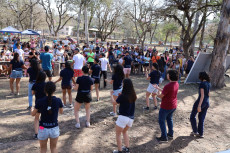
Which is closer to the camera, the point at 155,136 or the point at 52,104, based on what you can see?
the point at 52,104

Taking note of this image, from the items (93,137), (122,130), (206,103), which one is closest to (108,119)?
(93,137)

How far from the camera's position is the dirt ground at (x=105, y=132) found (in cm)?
425

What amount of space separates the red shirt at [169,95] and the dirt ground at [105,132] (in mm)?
1005

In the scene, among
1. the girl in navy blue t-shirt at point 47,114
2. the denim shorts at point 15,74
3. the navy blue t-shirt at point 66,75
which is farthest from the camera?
the denim shorts at point 15,74

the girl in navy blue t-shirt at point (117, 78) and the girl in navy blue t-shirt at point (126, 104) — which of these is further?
the girl in navy blue t-shirt at point (117, 78)

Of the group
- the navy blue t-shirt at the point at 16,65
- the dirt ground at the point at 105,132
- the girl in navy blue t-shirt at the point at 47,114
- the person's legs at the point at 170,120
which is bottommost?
the dirt ground at the point at 105,132

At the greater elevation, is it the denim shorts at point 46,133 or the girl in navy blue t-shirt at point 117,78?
the girl in navy blue t-shirt at point 117,78

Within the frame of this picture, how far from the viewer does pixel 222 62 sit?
10.0 m

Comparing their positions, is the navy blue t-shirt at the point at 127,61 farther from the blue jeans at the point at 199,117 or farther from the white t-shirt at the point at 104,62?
the blue jeans at the point at 199,117

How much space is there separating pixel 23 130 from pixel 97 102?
115 inches

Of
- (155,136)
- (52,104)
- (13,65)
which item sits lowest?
(155,136)

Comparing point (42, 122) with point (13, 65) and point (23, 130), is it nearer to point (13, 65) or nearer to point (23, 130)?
point (23, 130)

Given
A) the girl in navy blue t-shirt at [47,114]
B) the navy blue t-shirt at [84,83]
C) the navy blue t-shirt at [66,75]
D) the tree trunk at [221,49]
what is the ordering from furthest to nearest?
the tree trunk at [221,49] → the navy blue t-shirt at [66,75] → the navy blue t-shirt at [84,83] → the girl in navy blue t-shirt at [47,114]

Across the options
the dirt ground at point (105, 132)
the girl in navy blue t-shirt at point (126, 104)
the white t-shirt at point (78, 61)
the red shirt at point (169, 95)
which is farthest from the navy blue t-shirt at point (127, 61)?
the girl in navy blue t-shirt at point (126, 104)
